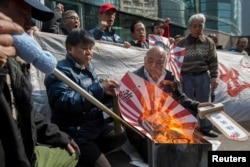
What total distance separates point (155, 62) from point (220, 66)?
2796mm

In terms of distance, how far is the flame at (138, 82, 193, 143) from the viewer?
2.26 metres

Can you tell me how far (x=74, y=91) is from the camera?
2.96m

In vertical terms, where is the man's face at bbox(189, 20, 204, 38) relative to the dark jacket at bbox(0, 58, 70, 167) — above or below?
above

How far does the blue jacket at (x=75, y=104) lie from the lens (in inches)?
117

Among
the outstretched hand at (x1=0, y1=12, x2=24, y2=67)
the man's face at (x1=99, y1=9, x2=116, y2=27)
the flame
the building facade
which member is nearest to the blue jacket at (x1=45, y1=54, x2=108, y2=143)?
the flame

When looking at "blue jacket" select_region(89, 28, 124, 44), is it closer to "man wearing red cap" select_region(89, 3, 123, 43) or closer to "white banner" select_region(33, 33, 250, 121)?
"man wearing red cap" select_region(89, 3, 123, 43)

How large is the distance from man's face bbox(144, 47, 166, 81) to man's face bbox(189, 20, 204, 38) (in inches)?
74.2

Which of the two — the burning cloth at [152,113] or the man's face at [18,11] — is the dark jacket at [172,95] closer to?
the burning cloth at [152,113]

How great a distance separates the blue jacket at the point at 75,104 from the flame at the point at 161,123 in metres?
0.59

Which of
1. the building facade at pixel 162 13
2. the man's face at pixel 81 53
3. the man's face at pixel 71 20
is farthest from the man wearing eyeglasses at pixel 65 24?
the man's face at pixel 81 53

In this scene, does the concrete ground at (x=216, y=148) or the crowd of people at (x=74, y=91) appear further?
the concrete ground at (x=216, y=148)

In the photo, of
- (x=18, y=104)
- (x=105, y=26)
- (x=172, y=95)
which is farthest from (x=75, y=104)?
(x=105, y=26)

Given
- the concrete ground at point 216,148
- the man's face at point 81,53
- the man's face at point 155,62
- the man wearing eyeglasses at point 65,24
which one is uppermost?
the man wearing eyeglasses at point 65,24

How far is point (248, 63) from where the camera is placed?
266 inches
